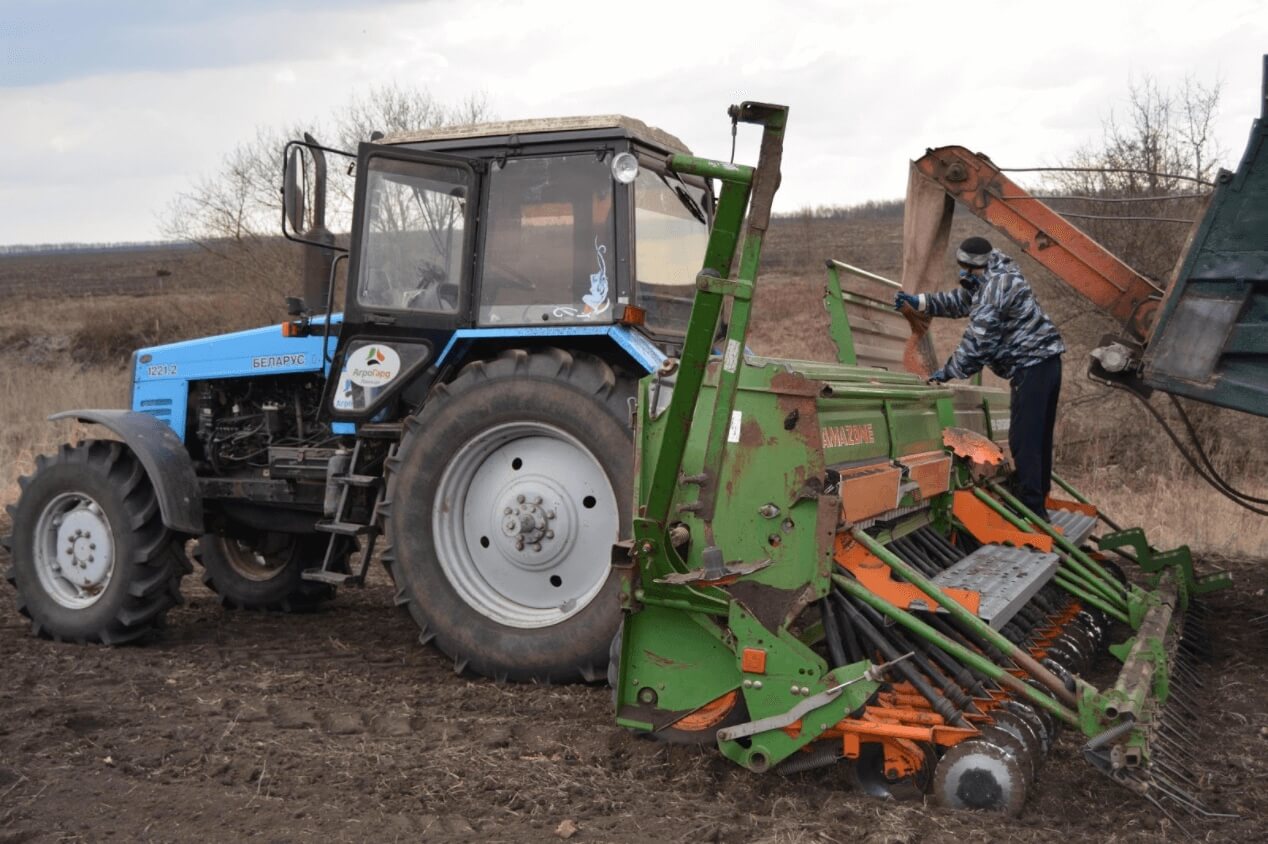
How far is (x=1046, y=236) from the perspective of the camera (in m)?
6.08

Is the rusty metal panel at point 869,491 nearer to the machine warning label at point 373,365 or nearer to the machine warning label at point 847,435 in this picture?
the machine warning label at point 847,435

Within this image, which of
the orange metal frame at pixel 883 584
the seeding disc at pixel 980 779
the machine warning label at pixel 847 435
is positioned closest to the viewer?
the seeding disc at pixel 980 779

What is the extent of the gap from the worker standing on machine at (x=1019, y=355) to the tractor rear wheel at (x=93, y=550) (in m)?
4.18

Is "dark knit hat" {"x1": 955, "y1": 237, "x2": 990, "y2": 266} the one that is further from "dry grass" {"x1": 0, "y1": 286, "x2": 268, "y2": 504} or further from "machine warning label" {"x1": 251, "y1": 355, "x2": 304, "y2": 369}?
"dry grass" {"x1": 0, "y1": 286, "x2": 268, "y2": 504}

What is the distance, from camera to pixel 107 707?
16.8 ft

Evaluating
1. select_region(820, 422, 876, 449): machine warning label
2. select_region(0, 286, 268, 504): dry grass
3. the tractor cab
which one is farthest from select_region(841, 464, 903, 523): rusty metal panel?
select_region(0, 286, 268, 504): dry grass

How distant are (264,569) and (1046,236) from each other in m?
4.87

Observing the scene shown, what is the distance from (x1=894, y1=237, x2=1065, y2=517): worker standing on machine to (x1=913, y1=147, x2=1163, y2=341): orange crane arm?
0.21 m

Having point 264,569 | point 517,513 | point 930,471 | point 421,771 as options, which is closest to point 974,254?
point 930,471

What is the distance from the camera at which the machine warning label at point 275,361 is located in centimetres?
654

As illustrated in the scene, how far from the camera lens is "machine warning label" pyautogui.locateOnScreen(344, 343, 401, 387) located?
19.3ft

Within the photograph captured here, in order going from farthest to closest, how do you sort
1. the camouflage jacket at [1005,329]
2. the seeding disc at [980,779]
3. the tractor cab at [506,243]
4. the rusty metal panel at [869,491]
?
the camouflage jacket at [1005,329] → the tractor cab at [506,243] → the rusty metal panel at [869,491] → the seeding disc at [980,779]

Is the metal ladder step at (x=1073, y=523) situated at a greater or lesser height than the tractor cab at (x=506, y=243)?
lesser

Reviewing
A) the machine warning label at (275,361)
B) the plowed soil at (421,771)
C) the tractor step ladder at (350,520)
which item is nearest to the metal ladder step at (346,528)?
the tractor step ladder at (350,520)
